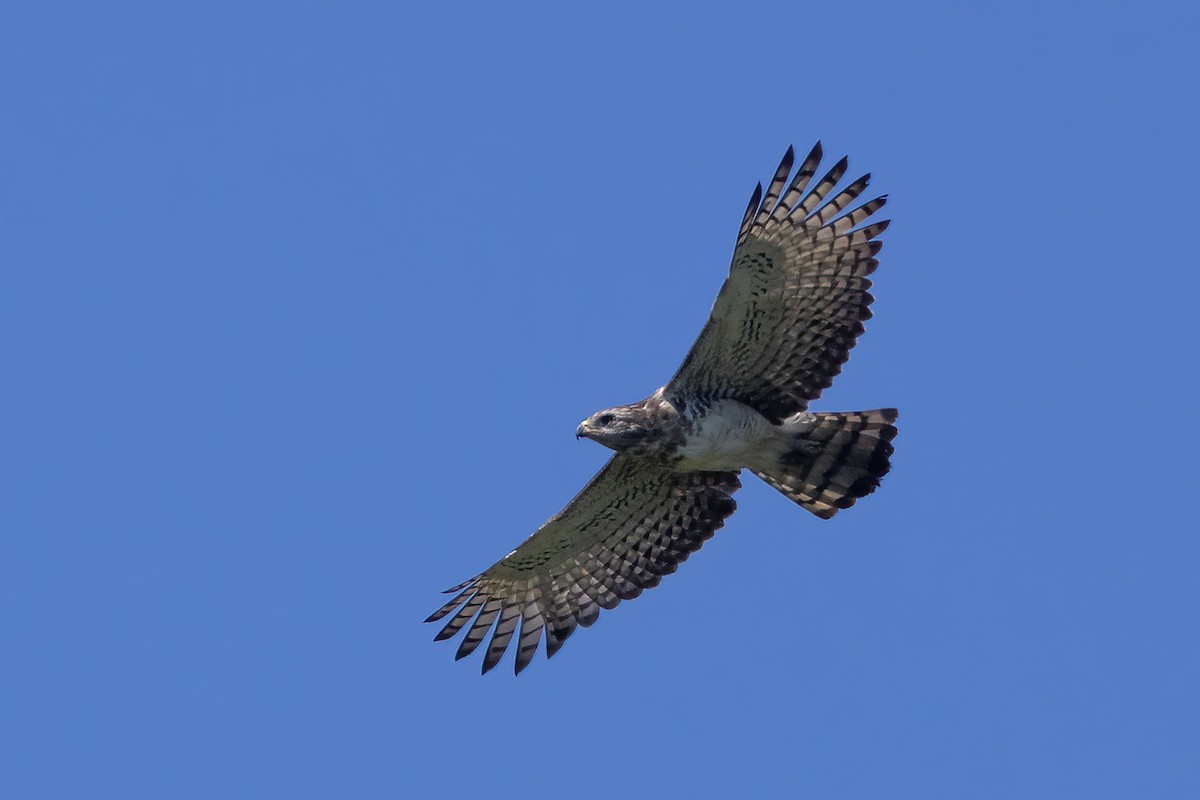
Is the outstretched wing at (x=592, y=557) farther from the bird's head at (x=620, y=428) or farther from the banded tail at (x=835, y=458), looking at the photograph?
the bird's head at (x=620, y=428)

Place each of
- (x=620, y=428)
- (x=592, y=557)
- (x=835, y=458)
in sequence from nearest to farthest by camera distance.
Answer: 1. (x=620, y=428)
2. (x=835, y=458)
3. (x=592, y=557)

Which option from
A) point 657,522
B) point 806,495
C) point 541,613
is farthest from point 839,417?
point 541,613

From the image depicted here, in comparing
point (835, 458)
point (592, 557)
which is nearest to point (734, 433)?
point (835, 458)

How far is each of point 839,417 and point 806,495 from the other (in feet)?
2.16

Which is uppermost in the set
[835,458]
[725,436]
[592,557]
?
[592,557]

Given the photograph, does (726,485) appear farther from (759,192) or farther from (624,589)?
(759,192)

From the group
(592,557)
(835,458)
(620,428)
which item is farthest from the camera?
(592,557)

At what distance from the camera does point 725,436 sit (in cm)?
1462

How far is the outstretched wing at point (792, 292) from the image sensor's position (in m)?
14.4

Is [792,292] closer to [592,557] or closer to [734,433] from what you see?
[734,433]

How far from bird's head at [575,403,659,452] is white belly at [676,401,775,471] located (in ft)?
1.05

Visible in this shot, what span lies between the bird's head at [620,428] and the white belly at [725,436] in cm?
32

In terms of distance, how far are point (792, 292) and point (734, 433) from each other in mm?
1094

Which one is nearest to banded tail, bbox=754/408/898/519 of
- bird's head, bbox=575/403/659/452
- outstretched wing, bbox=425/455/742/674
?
outstretched wing, bbox=425/455/742/674
